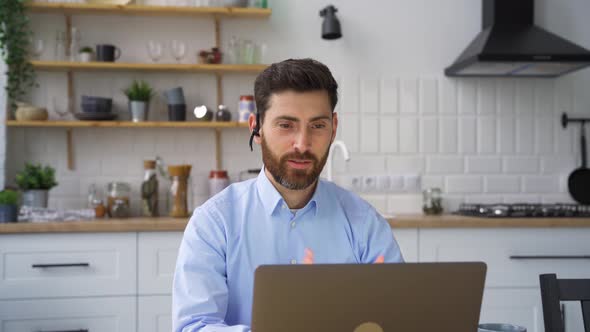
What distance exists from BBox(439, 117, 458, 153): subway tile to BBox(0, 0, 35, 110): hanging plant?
234 centimetres

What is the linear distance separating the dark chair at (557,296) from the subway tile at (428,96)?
2.51m

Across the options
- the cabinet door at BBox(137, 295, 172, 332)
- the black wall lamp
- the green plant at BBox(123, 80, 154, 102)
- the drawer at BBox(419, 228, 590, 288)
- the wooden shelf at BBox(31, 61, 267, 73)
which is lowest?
the cabinet door at BBox(137, 295, 172, 332)

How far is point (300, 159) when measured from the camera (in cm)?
141

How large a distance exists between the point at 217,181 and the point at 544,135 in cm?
200

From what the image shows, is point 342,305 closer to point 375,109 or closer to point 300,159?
point 300,159

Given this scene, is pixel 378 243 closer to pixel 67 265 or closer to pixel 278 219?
pixel 278 219

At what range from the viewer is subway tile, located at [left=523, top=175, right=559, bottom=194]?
3801mm

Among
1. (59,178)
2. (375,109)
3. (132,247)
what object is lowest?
(132,247)

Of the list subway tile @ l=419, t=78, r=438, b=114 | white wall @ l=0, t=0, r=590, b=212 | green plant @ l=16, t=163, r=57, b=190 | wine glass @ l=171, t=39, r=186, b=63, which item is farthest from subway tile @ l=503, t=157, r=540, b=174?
green plant @ l=16, t=163, r=57, b=190

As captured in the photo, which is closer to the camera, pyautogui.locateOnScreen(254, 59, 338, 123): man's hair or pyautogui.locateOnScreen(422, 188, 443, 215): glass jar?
pyautogui.locateOnScreen(254, 59, 338, 123): man's hair

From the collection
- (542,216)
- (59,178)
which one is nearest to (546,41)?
(542,216)

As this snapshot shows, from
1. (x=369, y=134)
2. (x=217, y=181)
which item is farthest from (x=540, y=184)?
(x=217, y=181)

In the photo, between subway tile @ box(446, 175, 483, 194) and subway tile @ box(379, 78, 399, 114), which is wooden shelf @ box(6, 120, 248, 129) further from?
subway tile @ box(446, 175, 483, 194)

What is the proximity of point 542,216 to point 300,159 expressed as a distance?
7.59 ft
